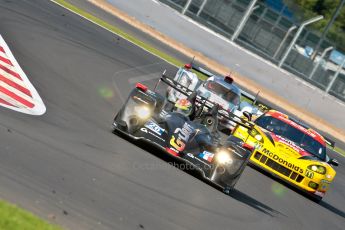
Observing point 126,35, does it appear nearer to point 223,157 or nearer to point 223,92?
point 223,92

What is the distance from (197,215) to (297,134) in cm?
660

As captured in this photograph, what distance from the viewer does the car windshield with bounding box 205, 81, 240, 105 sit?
62.4 ft

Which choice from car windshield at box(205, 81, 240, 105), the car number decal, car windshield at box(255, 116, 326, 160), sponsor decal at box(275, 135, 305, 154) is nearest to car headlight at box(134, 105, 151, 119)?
the car number decal

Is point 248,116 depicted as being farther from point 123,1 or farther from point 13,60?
point 123,1

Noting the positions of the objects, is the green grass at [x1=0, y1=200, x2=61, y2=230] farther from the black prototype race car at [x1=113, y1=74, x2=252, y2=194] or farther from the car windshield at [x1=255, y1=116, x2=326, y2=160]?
the car windshield at [x1=255, y1=116, x2=326, y2=160]

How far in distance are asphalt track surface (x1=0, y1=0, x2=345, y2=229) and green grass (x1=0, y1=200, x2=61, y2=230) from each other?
0.32 m

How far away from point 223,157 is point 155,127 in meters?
1.06

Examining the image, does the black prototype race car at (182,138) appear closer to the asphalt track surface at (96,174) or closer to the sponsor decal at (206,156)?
the sponsor decal at (206,156)

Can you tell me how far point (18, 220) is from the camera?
668cm

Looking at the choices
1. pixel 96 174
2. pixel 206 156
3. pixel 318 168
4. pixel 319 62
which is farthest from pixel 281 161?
pixel 319 62

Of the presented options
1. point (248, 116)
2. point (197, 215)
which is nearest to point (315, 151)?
point (248, 116)

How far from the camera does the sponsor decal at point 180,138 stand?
37.3 ft

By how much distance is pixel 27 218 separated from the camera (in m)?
6.86

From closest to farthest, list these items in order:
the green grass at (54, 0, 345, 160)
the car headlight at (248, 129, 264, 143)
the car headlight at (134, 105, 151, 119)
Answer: the car headlight at (134, 105, 151, 119) < the car headlight at (248, 129, 264, 143) < the green grass at (54, 0, 345, 160)
